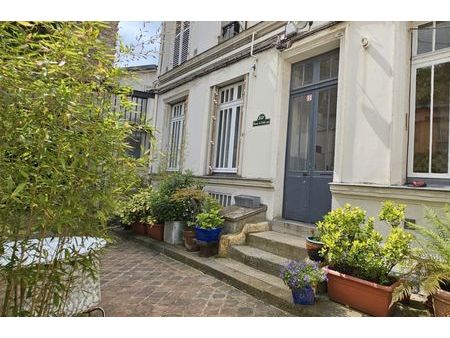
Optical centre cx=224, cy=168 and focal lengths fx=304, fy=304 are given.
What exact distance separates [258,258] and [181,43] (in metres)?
7.46

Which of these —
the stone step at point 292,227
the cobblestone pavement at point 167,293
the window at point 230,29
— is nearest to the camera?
the cobblestone pavement at point 167,293

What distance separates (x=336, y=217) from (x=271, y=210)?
7.30 feet

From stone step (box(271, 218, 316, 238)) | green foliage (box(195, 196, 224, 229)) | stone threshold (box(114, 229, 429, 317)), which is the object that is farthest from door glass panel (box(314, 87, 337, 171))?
stone threshold (box(114, 229, 429, 317))

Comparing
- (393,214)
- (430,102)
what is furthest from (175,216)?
(430,102)

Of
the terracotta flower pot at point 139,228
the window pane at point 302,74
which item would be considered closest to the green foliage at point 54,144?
the window pane at point 302,74

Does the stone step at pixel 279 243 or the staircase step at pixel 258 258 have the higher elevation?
the stone step at pixel 279 243

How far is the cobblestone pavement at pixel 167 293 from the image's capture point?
3.26 metres

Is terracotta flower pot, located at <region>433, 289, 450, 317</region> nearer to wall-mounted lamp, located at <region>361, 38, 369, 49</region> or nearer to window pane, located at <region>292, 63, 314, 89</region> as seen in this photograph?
wall-mounted lamp, located at <region>361, 38, 369, 49</region>

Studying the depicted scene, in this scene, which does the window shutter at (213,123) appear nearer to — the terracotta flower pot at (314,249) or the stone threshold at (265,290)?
the stone threshold at (265,290)

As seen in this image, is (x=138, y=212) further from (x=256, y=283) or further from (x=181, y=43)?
(x=181, y=43)

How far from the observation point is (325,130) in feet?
16.7

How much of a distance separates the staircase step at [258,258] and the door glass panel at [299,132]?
67.0 inches
